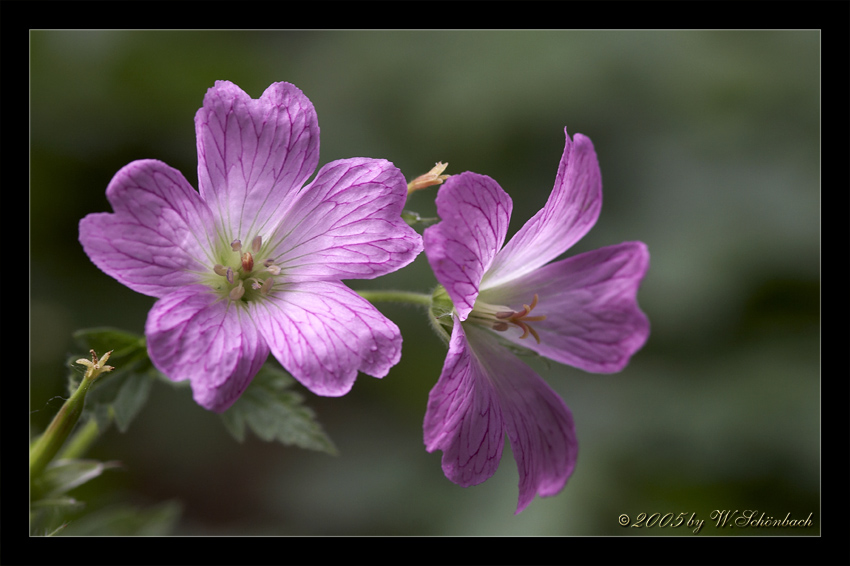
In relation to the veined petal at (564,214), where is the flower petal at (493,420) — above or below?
below

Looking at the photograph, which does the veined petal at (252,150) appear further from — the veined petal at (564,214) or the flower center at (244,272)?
the veined petal at (564,214)

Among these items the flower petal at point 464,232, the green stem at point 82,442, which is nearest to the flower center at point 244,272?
the flower petal at point 464,232

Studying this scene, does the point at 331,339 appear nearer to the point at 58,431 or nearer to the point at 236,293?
the point at 236,293

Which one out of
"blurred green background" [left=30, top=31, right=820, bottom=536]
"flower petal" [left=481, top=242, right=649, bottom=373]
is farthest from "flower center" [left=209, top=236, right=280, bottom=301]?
"blurred green background" [left=30, top=31, right=820, bottom=536]

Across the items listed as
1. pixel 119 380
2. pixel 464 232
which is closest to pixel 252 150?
pixel 464 232
